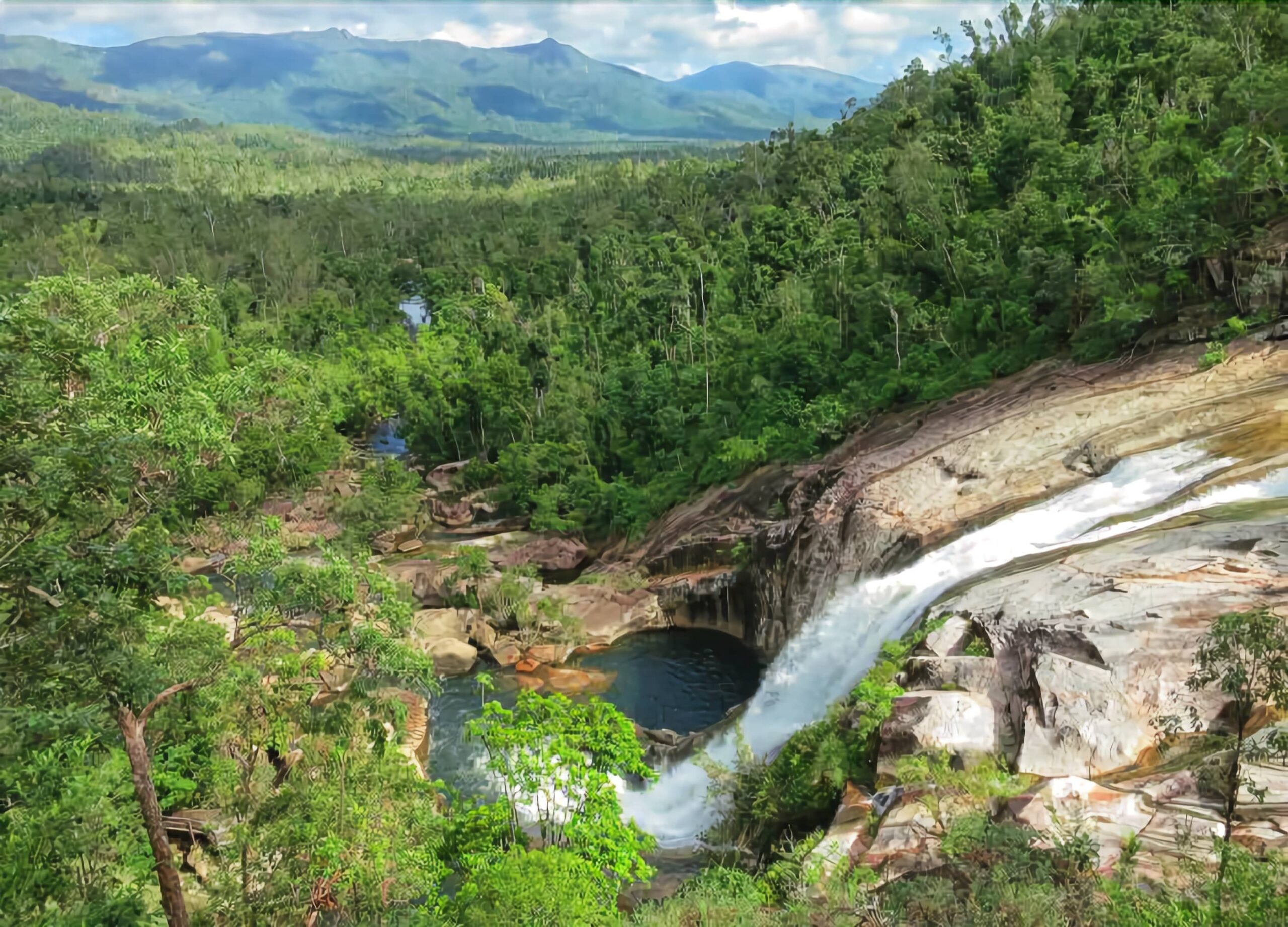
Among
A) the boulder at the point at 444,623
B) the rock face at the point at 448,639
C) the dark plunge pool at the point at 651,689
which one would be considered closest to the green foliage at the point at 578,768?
the dark plunge pool at the point at 651,689

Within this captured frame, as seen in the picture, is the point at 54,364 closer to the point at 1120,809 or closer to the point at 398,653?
the point at 398,653

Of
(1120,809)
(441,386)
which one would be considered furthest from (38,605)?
(441,386)

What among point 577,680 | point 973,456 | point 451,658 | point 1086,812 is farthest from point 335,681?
point 1086,812

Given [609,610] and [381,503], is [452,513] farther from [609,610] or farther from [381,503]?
[609,610]

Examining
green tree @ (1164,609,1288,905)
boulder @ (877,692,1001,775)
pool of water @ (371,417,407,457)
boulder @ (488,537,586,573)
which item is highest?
green tree @ (1164,609,1288,905)

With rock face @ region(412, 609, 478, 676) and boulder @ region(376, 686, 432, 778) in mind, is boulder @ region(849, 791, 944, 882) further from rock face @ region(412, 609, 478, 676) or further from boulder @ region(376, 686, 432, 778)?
rock face @ region(412, 609, 478, 676)

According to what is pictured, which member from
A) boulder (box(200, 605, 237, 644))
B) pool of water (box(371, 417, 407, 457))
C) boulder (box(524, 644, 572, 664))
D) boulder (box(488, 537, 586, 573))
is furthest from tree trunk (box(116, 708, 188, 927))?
pool of water (box(371, 417, 407, 457))

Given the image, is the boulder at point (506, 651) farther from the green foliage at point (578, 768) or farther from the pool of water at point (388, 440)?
the pool of water at point (388, 440)
